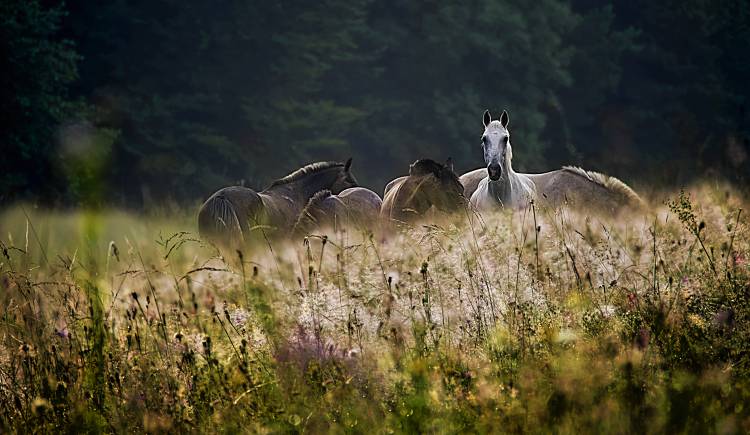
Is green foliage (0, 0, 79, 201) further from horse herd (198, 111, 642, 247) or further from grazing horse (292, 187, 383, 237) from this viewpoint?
grazing horse (292, 187, 383, 237)

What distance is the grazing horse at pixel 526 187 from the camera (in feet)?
27.2

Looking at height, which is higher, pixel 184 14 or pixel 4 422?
pixel 184 14

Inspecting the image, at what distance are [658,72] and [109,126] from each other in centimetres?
1852

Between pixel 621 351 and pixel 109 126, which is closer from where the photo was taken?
pixel 621 351

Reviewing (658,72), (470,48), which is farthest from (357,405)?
(658,72)

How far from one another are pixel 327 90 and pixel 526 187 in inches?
622

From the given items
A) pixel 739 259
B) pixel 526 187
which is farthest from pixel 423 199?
pixel 739 259

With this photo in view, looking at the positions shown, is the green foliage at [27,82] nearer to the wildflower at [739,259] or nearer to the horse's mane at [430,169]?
the horse's mane at [430,169]

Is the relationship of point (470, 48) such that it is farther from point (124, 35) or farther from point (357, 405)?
point (357, 405)

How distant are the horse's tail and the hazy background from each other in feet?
24.4

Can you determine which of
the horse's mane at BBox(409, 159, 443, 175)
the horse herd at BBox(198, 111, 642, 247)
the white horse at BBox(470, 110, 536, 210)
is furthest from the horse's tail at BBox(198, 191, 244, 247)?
the white horse at BBox(470, 110, 536, 210)

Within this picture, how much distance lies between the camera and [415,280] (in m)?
4.14

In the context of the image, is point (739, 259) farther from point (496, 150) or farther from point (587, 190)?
point (587, 190)

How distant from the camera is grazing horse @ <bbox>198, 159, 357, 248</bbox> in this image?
8.65 metres
